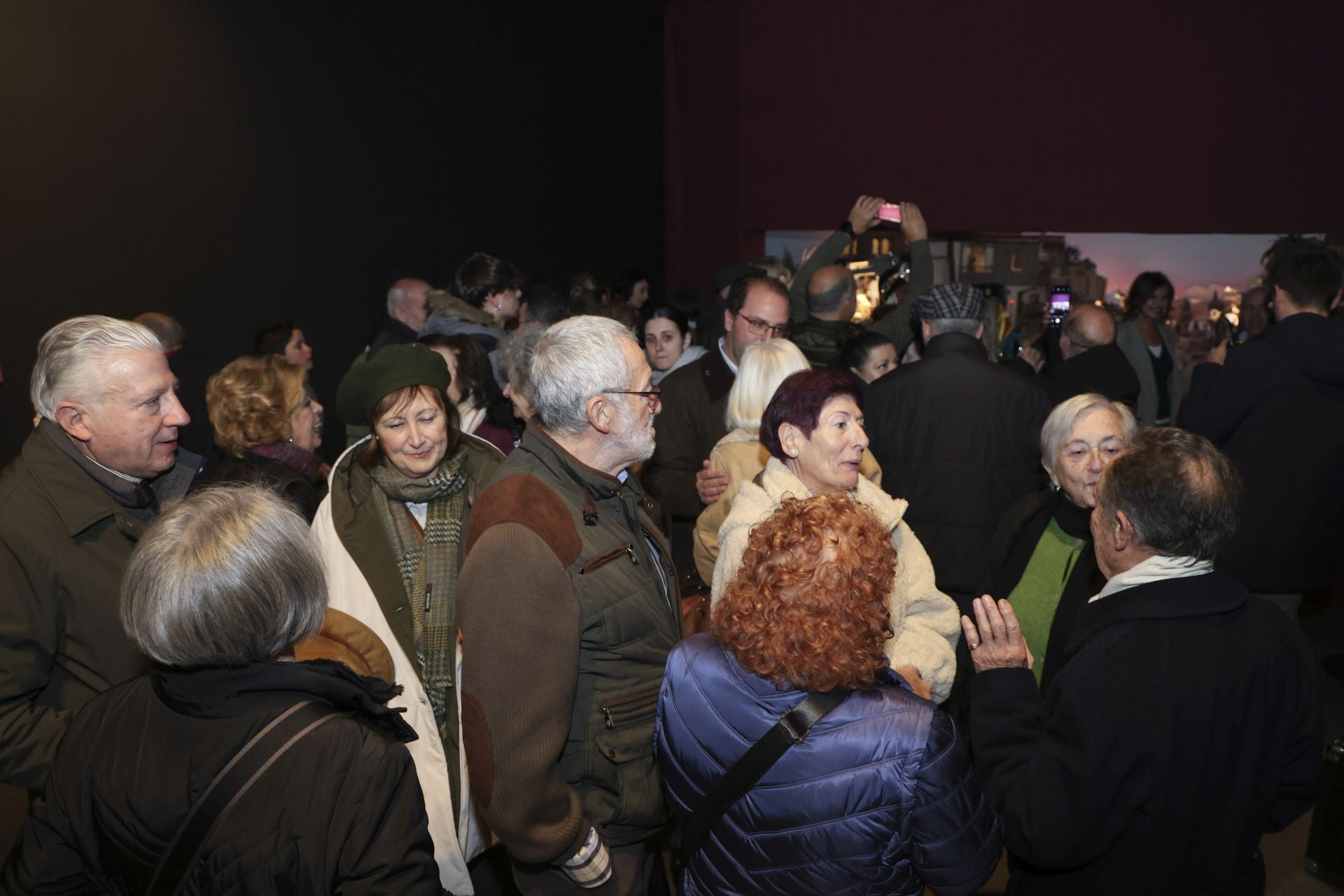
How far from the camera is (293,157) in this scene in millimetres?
6523

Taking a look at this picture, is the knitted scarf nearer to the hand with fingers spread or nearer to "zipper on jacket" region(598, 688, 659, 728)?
"zipper on jacket" region(598, 688, 659, 728)

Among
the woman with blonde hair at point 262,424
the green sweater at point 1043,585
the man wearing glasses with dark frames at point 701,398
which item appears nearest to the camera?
the green sweater at point 1043,585

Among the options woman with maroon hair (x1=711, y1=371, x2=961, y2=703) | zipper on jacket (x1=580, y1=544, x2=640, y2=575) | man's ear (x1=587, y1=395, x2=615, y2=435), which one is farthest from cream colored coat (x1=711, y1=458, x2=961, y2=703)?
man's ear (x1=587, y1=395, x2=615, y2=435)

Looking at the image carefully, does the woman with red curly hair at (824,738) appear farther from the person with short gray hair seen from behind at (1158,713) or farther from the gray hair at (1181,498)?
the gray hair at (1181,498)

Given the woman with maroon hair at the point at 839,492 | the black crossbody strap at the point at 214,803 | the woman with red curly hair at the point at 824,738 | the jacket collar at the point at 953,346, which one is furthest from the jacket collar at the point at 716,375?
the black crossbody strap at the point at 214,803

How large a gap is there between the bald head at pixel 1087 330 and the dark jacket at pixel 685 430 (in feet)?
7.05

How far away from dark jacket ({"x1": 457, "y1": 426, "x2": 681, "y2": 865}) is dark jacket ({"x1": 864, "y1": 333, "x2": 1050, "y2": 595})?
1.88 metres

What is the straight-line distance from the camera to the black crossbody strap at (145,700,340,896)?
4.56 feet

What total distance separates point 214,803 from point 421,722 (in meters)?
1.07

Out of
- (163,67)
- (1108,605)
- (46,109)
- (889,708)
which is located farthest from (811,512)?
(163,67)

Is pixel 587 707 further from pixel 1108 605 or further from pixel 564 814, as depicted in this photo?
pixel 1108 605

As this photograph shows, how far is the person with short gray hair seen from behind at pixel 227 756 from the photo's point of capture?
140cm

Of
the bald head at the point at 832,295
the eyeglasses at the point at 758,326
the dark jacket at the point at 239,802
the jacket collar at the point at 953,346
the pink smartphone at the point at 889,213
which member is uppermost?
the pink smartphone at the point at 889,213

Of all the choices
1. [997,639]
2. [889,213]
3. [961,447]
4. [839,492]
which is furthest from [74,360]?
[889,213]
